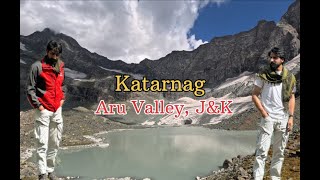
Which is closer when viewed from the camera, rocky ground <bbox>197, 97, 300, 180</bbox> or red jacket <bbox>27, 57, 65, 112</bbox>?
red jacket <bbox>27, 57, 65, 112</bbox>

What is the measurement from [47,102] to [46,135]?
2.29ft

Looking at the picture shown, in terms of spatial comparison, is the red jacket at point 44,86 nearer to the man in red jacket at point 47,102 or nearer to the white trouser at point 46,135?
the man in red jacket at point 47,102

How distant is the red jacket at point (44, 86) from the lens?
7.54 meters

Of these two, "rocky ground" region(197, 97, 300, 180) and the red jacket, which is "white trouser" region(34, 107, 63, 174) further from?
"rocky ground" region(197, 97, 300, 180)

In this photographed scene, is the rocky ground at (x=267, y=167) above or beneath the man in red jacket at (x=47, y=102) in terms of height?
beneath

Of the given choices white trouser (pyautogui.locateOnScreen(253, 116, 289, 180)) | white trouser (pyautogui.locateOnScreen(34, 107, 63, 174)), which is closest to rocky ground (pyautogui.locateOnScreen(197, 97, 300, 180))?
white trouser (pyautogui.locateOnScreen(253, 116, 289, 180))

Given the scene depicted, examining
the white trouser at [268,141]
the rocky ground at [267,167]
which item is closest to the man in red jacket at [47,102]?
the white trouser at [268,141]

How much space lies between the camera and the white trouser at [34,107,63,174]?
760 cm

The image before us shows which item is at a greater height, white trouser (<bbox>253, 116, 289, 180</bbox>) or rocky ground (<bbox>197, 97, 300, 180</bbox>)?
white trouser (<bbox>253, 116, 289, 180</bbox>)

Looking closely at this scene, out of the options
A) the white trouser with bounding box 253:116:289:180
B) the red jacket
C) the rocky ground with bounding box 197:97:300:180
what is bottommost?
the rocky ground with bounding box 197:97:300:180

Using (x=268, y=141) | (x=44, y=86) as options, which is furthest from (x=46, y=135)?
(x=268, y=141)
